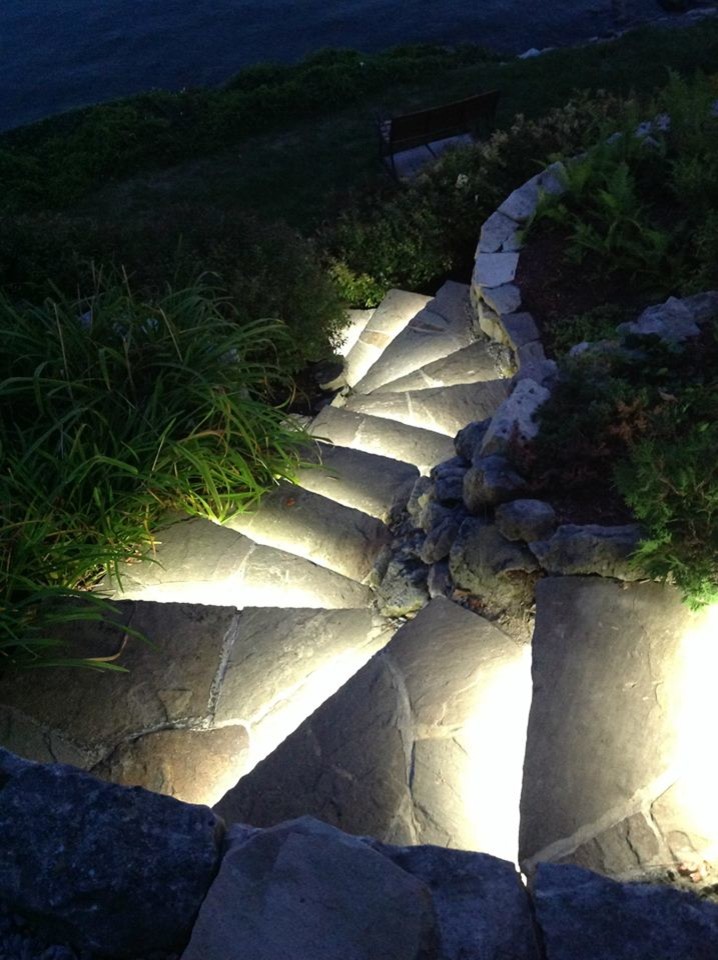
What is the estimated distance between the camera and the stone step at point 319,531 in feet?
14.1

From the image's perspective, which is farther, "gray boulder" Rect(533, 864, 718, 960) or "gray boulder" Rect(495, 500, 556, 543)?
"gray boulder" Rect(495, 500, 556, 543)

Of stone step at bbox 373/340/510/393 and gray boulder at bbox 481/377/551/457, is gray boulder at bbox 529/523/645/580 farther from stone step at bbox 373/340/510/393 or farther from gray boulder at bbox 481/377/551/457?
stone step at bbox 373/340/510/393

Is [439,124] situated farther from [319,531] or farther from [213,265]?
[319,531]

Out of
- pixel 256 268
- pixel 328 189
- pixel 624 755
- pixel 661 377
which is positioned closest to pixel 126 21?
pixel 328 189

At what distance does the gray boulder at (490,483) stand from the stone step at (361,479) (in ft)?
2.83

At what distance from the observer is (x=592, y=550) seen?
10.6ft

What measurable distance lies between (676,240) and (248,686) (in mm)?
4813

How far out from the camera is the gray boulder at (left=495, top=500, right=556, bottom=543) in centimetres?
347

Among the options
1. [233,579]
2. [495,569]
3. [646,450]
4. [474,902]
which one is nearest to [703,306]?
[646,450]

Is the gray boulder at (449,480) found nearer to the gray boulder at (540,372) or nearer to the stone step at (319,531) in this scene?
the stone step at (319,531)

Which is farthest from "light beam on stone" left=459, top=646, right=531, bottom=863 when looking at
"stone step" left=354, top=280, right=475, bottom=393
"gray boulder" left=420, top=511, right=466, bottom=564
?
"stone step" left=354, top=280, right=475, bottom=393

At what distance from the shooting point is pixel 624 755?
2676 mm

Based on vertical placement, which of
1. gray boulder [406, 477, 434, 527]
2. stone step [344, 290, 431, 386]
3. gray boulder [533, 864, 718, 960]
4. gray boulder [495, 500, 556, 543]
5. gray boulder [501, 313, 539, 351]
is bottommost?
stone step [344, 290, 431, 386]

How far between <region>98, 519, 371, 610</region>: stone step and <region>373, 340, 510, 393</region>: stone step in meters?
2.63
